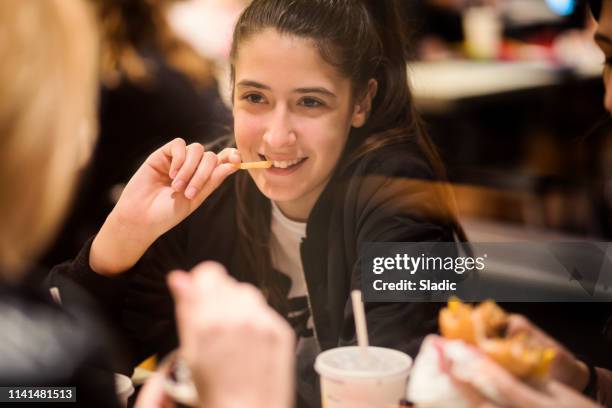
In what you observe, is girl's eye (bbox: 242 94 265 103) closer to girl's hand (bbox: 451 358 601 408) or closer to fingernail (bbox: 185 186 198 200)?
fingernail (bbox: 185 186 198 200)

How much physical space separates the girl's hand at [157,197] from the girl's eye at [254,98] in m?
0.10

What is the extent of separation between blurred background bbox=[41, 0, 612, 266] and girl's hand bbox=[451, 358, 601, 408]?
11.6 inches

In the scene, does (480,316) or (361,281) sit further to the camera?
(361,281)

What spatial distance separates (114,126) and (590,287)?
34.8 inches

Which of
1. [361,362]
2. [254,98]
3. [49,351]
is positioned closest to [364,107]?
[254,98]

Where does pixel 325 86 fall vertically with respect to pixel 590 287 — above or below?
above

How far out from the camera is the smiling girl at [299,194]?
126 centimetres

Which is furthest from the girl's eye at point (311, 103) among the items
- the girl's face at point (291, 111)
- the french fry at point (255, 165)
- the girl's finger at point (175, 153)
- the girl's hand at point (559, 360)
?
the girl's hand at point (559, 360)

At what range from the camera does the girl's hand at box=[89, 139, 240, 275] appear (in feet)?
4.26

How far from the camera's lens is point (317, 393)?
1284 mm

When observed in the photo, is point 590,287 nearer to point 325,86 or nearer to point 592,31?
point 592,31

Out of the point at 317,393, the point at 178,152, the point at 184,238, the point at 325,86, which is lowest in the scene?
the point at 317,393

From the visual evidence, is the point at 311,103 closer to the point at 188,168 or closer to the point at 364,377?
the point at 188,168

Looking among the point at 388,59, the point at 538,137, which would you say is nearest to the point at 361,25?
the point at 388,59
